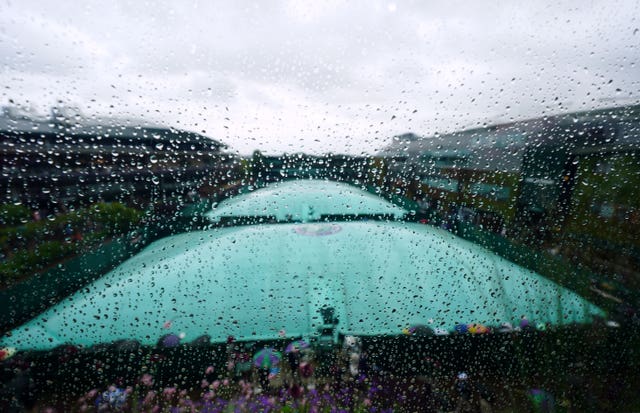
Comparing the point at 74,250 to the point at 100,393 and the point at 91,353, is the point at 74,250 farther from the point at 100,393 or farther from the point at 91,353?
the point at 100,393

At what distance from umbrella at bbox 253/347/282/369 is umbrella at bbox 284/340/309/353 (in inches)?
2.1

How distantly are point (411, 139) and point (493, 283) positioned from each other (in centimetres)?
89

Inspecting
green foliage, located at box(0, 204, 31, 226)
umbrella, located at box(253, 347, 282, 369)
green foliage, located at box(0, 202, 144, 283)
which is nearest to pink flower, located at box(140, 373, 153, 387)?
umbrella, located at box(253, 347, 282, 369)

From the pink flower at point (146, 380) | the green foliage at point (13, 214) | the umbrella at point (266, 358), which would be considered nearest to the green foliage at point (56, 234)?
the green foliage at point (13, 214)

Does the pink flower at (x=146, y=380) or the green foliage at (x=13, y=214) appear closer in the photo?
the green foliage at (x=13, y=214)

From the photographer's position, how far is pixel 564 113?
1.12 metres

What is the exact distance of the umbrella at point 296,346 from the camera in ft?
3.92

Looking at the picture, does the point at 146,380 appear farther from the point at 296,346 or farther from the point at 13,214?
the point at 13,214

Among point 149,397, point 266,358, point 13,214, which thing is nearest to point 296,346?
point 266,358

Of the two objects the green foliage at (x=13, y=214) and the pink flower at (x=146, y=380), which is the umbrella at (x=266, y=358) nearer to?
the pink flower at (x=146, y=380)

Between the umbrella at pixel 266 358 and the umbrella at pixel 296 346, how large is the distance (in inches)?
2.1

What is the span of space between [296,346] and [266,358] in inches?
6.3

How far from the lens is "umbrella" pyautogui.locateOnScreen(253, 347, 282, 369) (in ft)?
3.92

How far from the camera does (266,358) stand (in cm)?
121
